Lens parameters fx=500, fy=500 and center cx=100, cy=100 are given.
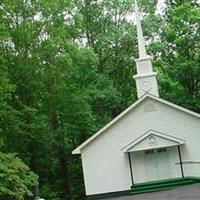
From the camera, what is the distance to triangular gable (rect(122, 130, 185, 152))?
26641mm

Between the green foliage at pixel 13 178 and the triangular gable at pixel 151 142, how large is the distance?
6.90m

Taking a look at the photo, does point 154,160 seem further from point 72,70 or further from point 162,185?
point 72,70

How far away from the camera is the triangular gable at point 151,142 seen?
2664 centimetres

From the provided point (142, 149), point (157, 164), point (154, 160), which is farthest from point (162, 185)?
point (142, 149)

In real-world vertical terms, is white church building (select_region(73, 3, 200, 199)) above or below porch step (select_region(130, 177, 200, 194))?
above

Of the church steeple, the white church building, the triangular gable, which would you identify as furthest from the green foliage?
the church steeple

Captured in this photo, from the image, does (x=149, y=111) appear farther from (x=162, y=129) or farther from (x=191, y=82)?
(x=191, y=82)

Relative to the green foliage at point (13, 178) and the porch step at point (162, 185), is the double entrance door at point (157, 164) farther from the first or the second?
the green foliage at point (13, 178)

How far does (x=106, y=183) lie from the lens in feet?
89.1

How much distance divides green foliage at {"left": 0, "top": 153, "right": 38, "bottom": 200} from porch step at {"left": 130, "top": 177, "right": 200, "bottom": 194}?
6694mm

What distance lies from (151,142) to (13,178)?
29.9 feet

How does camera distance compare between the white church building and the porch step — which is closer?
the porch step

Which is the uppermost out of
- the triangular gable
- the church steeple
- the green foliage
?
the church steeple

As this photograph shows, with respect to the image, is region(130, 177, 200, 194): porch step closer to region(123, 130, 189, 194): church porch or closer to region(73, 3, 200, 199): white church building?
region(123, 130, 189, 194): church porch
